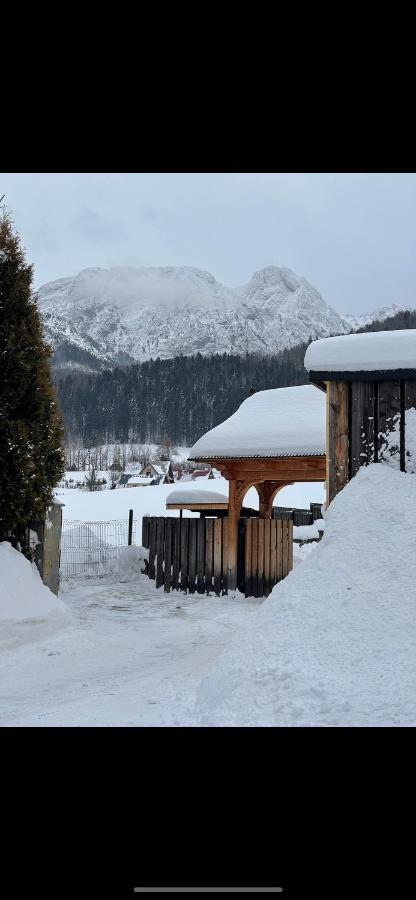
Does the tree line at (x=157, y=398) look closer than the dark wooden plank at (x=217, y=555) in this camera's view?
No

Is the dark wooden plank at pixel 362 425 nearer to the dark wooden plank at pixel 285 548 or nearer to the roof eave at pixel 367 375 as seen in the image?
the roof eave at pixel 367 375

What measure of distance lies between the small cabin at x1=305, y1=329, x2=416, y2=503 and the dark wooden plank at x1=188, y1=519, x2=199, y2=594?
10.3 meters

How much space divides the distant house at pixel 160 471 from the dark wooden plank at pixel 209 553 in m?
45.7

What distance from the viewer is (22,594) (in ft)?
27.6

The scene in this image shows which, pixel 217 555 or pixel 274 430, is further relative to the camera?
pixel 217 555

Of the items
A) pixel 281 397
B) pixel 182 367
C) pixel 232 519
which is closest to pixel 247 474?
pixel 232 519

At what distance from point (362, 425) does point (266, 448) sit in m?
9.07

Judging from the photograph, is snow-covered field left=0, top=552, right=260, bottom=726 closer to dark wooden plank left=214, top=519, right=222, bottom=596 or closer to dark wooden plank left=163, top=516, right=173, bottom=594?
dark wooden plank left=214, top=519, right=222, bottom=596

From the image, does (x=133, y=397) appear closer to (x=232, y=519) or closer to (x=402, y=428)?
(x=232, y=519)

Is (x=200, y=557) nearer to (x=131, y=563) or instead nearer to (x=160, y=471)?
(x=131, y=563)

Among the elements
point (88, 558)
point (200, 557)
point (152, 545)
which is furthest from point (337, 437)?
point (88, 558)

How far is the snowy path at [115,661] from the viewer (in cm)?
462

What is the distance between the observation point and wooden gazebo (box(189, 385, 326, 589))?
1292cm

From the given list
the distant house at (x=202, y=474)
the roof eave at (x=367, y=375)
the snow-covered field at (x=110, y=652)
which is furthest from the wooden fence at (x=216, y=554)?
the distant house at (x=202, y=474)
